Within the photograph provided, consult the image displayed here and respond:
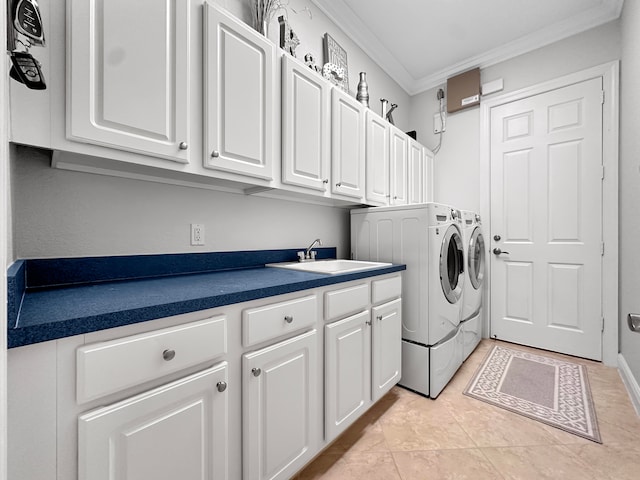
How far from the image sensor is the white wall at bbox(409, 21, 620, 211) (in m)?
2.51

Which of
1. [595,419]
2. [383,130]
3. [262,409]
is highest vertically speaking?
[383,130]

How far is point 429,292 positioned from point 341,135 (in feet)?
4.04

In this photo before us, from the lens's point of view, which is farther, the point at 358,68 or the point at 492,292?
the point at 492,292

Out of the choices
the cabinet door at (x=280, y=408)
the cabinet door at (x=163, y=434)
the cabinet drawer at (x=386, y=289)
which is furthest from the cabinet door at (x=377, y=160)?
the cabinet door at (x=163, y=434)

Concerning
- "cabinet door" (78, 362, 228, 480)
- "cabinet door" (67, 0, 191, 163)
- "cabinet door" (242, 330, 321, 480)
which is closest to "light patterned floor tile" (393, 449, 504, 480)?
"cabinet door" (242, 330, 321, 480)

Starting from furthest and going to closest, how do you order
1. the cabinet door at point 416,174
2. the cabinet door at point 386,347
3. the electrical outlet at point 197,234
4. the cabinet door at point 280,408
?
1. the cabinet door at point 416,174
2. the cabinet door at point 386,347
3. the electrical outlet at point 197,234
4. the cabinet door at point 280,408

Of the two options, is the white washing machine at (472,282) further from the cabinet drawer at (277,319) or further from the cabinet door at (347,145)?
the cabinet drawer at (277,319)

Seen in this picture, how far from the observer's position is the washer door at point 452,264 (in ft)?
6.68

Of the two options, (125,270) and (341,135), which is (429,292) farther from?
(125,270)

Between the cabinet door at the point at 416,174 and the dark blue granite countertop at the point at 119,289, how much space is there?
141 cm

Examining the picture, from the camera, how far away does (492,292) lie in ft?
9.88

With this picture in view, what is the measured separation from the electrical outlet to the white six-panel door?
9.38 feet

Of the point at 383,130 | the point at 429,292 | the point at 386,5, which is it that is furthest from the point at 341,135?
the point at 386,5

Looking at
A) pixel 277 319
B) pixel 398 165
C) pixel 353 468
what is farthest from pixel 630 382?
pixel 277 319
